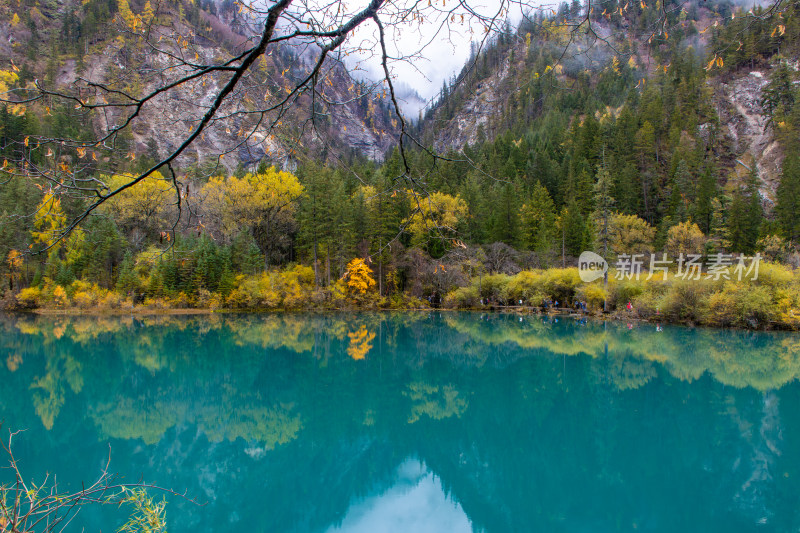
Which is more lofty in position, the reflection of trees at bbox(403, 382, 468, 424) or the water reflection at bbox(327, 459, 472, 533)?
the reflection of trees at bbox(403, 382, 468, 424)

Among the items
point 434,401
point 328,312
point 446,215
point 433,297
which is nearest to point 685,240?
point 446,215

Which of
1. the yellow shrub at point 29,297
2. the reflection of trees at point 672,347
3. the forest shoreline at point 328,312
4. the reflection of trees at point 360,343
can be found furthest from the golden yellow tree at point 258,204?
the reflection of trees at point 672,347

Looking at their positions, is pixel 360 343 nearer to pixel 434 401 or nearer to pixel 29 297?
pixel 434 401

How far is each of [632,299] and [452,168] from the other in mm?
22931

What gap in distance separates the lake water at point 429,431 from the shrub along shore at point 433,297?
4.11 m

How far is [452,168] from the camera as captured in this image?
135ft

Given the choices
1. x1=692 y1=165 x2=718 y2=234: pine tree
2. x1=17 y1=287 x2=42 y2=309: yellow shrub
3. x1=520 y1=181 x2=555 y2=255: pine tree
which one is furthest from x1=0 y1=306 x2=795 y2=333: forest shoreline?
x1=692 y1=165 x2=718 y2=234: pine tree

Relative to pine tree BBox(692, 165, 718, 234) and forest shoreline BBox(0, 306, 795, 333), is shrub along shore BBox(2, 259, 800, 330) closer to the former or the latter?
forest shoreline BBox(0, 306, 795, 333)

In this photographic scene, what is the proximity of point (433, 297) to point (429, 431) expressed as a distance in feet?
72.2

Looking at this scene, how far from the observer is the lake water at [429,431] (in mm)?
5676

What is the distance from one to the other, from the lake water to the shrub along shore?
411 cm

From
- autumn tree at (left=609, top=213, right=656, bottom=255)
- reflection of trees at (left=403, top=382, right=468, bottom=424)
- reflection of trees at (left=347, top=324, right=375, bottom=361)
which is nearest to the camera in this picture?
reflection of trees at (left=403, top=382, right=468, bottom=424)

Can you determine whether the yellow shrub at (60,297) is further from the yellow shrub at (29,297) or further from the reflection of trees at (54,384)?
the reflection of trees at (54,384)

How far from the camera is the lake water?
5676mm
